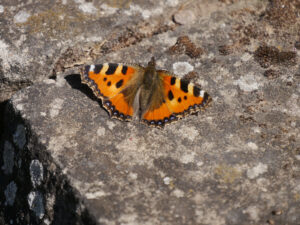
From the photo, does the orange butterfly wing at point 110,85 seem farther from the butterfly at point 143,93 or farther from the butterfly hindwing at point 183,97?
the butterfly hindwing at point 183,97

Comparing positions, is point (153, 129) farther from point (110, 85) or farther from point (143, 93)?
point (110, 85)

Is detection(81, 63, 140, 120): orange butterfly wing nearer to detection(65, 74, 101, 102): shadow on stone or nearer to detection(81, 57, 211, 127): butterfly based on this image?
detection(81, 57, 211, 127): butterfly

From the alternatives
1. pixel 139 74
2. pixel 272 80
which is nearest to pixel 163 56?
pixel 139 74

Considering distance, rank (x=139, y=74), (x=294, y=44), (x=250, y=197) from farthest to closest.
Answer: (x=294, y=44), (x=139, y=74), (x=250, y=197)

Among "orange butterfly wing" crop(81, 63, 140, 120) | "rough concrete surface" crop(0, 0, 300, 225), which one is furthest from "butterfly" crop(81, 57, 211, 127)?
"rough concrete surface" crop(0, 0, 300, 225)

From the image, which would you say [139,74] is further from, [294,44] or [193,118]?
[294,44]

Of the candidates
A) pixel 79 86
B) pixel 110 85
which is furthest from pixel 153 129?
pixel 79 86

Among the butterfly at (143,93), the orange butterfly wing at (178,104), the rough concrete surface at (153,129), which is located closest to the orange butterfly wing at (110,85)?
the butterfly at (143,93)
